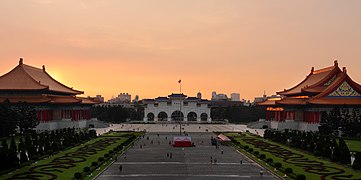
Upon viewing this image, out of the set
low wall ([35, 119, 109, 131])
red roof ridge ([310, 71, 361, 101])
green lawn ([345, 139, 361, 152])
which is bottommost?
green lawn ([345, 139, 361, 152])

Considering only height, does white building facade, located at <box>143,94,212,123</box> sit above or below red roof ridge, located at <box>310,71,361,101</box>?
below

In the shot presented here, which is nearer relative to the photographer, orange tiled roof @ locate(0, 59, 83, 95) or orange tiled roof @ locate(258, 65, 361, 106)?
orange tiled roof @ locate(258, 65, 361, 106)

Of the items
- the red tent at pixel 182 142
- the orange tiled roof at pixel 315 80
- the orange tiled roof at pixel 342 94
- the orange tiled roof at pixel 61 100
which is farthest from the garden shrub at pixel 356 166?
the orange tiled roof at pixel 61 100

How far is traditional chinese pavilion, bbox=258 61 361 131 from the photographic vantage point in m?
73.8

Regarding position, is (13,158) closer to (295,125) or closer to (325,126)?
(325,126)

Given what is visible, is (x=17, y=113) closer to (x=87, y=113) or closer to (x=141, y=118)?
(x=87, y=113)

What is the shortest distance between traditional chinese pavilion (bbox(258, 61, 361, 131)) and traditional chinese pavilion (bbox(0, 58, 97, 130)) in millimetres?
44337

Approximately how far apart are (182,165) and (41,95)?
50339mm

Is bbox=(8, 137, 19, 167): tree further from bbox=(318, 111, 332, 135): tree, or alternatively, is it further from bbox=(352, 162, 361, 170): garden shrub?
bbox=(318, 111, 332, 135): tree

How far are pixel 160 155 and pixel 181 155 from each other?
2.40 metres

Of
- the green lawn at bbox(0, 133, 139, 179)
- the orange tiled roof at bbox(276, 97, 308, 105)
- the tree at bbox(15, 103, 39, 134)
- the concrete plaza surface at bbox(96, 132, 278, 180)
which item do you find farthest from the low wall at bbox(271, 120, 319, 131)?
the tree at bbox(15, 103, 39, 134)

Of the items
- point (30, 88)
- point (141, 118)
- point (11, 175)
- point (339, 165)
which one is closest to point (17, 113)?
point (30, 88)

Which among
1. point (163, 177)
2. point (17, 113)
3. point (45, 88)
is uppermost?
point (45, 88)

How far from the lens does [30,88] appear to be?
79.6 metres
